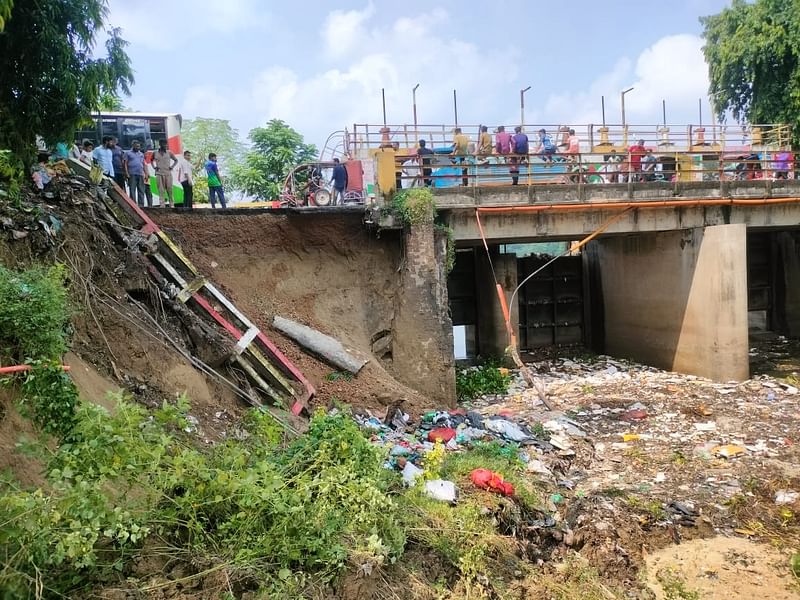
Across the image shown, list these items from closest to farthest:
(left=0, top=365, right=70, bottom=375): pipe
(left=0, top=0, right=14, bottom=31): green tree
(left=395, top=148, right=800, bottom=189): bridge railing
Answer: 1. (left=0, top=365, right=70, bottom=375): pipe
2. (left=0, top=0, right=14, bottom=31): green tree
3. (left=395, top=148, right=800, bottom=189): bridge railing

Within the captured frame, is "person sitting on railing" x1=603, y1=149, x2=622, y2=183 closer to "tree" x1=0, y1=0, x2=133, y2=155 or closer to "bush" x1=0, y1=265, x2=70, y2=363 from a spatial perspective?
"tree" x1=0, y1=0, x2=133, y2=155

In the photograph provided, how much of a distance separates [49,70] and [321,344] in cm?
482

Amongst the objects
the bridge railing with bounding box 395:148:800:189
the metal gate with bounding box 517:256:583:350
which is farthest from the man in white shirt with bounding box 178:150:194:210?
the metal gate with bounding box 517:256:583:350

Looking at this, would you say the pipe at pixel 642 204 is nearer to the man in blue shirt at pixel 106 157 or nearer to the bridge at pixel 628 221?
the bridge at pixel 628 221

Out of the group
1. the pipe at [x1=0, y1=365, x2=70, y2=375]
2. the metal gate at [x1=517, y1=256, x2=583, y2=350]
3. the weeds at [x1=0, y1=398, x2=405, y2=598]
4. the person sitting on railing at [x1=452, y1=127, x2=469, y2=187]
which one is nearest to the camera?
the weeds at [x1=0, y1=398, x2=405, y2=598]

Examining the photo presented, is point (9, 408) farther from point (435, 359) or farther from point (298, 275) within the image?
point (435, 359)

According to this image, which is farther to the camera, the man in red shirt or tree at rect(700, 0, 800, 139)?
tree at rect(700, 0, 800, 139)

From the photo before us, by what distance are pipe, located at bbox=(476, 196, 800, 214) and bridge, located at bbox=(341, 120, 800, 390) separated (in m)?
0.03

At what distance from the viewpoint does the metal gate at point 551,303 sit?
51.3 feet

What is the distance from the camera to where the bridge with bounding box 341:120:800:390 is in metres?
10.7

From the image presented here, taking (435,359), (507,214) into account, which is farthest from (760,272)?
(435,359)

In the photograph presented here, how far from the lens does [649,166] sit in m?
12.5

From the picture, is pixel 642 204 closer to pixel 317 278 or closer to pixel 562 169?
pixel 562 169

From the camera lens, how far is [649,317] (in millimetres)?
13266
